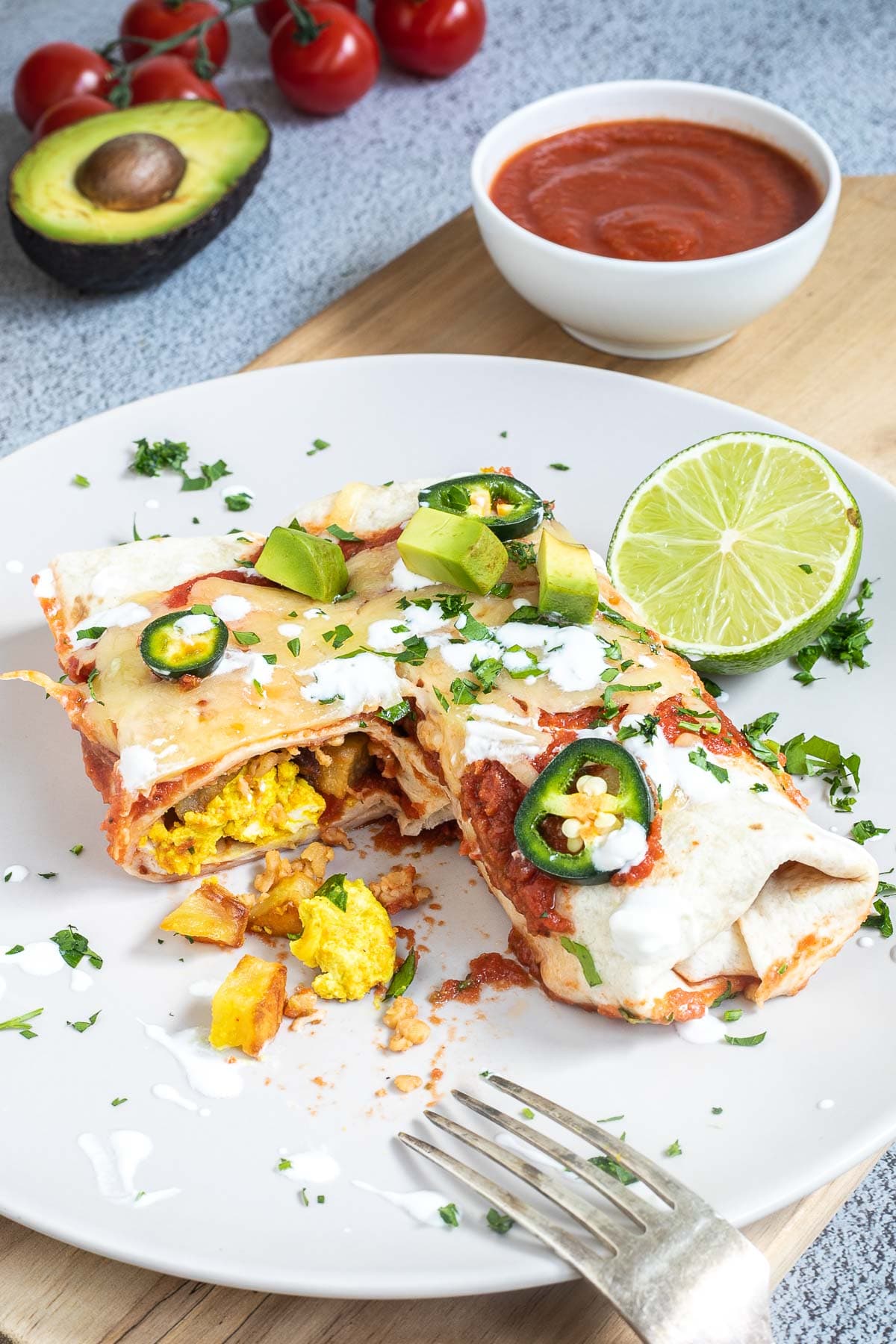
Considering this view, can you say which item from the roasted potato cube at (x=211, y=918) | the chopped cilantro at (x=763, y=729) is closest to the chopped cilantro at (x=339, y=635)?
the roasted potato cube at (x=211, y=918)

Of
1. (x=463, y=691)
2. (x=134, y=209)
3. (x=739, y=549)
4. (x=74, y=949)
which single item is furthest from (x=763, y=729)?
(x=134, y=209)

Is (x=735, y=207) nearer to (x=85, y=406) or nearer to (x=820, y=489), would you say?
(x=820, y=489)

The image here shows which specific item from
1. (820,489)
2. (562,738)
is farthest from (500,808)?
(820,489)

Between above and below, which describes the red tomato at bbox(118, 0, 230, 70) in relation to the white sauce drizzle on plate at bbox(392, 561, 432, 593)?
above

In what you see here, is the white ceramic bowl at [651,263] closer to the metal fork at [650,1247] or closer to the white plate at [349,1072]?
the white plate at [349,1072]

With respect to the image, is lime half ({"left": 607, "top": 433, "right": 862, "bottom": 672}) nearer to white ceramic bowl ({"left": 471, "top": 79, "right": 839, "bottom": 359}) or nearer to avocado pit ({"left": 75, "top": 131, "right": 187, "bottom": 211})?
white ceramic bowl ({"left": 471, "top": 79, "right": 839, "bottom": 359})

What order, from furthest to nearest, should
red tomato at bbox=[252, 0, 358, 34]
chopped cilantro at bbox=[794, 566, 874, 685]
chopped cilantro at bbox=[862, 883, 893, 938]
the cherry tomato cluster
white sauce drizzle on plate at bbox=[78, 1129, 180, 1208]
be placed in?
1. red tomato at bbox=[252, 0, 358, 34]
2. the cherry tomato cluster
3. chopped cilantro at bbox=[794, 566, 874, 685]
4. chopped cilantro at bbox=[862, 883, 893, 938]
5. white sauce drizzle on plate at bbox=[78, 1129, 180, 1208]

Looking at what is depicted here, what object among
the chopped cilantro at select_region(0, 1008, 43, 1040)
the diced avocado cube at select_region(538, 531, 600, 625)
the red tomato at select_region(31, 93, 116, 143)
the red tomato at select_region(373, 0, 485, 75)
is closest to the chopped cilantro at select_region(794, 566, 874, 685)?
the diced avocado cube at select_region(538, 531, 600, 625)
